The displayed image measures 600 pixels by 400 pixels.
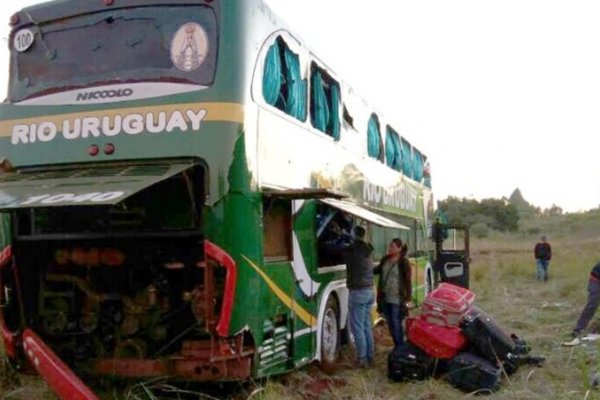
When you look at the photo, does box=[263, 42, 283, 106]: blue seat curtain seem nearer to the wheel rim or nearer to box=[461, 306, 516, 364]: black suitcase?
the wheel rim

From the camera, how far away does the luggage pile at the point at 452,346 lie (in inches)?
307

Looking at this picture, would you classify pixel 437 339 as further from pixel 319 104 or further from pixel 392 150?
pixel 392 150

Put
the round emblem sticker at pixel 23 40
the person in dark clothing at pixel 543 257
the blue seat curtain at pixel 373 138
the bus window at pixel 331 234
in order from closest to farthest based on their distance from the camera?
the round emblem sticker at pixel 23 40
the bus window at pixel 331 234
the blue seat curtain at pixel 373 138
the person in dark clothing at pixel 543 257

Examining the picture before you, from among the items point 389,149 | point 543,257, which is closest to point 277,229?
point 389,149

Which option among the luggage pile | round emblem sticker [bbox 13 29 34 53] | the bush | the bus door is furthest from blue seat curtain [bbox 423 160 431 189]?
the bush

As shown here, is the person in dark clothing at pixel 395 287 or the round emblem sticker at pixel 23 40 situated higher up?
the round emblem sticker at pixel 23 40

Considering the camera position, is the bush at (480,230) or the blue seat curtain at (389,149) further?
the bush at (480,230)

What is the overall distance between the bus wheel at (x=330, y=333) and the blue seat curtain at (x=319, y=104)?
2.20 meters

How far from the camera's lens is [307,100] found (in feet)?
26.6

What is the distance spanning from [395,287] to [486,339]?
1.77 m

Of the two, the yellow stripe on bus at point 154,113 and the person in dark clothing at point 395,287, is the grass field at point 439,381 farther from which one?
the yellow stripe on bus at point 154,113

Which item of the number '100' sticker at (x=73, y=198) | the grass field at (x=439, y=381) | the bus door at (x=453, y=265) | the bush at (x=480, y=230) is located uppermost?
the bush at (x=480, y=230)

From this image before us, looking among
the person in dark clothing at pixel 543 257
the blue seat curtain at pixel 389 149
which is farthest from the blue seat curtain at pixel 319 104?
the person in dark clothing at pixel 543 257

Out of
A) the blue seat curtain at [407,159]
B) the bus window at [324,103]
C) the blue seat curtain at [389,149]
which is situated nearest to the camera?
the bus window at [324,103]
